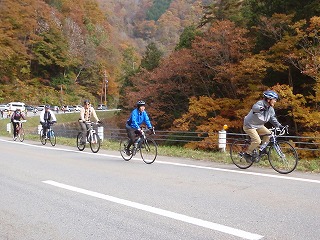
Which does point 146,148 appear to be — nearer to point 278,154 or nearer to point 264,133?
point 264,133

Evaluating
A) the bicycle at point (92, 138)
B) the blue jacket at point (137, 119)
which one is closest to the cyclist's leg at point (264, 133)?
the blue jacket at point (137, 119)

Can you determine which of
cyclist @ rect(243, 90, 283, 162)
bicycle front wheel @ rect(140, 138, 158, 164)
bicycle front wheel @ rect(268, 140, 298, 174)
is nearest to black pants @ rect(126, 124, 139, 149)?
bicycle front wheel @ rect(140, 138, 158, 164)

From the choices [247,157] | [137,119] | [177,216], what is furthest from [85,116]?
[177,216]

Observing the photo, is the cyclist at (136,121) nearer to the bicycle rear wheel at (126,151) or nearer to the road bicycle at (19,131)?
the bicycle rear wheel at (126,151)

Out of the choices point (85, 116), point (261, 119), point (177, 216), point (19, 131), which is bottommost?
point (177, 216)

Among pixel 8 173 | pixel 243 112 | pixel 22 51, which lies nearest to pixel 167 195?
pixel 8 173

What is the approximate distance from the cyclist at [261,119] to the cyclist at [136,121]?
295 cm

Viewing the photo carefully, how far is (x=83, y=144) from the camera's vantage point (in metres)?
13.7

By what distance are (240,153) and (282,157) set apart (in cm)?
116

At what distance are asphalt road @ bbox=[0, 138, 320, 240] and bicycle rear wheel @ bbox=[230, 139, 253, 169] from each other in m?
0.29

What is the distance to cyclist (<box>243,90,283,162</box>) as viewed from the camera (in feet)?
25.6

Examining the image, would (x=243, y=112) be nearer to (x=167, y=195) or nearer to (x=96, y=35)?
(x=167, y=195)

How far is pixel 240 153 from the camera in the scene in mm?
8758

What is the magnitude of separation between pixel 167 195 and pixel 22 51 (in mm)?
59408
